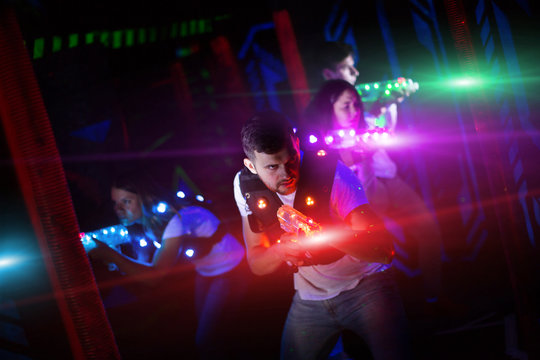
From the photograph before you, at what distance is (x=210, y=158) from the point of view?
5441mm

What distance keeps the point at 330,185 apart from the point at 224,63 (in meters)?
3.54

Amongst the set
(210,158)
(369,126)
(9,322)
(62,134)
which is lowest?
(9,322)

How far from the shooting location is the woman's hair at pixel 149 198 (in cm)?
346

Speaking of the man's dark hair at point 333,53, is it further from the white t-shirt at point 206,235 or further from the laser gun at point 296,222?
the laser gun at point 296,222

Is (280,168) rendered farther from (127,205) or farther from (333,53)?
(333,53)

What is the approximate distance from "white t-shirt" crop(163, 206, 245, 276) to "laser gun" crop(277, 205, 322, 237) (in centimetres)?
118

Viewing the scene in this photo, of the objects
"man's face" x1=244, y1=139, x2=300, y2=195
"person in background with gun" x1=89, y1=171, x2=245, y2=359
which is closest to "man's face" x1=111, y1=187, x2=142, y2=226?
"person in background with gun" x1=89, y1=171, x2=245, y2=359

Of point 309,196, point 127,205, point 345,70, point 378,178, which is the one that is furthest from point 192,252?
point 345,70

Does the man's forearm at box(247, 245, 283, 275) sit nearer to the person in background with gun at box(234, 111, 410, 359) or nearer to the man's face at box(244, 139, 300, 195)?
the person in background with gun at box(234, 111, 410, 359)

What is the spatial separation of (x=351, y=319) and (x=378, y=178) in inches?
77.1

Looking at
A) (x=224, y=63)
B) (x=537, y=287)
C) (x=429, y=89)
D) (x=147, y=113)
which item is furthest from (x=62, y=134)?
(x=537, y=287)

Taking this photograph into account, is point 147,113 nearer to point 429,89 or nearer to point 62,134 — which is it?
point 62,134

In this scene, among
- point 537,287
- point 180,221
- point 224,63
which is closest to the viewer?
point 180,221

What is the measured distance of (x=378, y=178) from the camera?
4.11m
